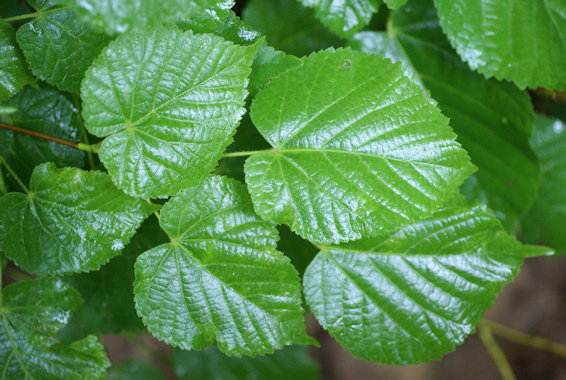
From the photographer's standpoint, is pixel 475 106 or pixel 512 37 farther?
pixel 475 106

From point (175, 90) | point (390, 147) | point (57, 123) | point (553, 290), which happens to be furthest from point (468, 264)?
point (553, 290)

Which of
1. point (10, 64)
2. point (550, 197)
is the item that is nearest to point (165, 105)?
point (10, 64)

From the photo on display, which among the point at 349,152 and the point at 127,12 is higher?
the point at 127,12

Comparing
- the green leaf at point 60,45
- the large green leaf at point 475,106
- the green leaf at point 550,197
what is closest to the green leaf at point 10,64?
the green leaf at point 60,45

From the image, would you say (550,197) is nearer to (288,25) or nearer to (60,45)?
(288,25)

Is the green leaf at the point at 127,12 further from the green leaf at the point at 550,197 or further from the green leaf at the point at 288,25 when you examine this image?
the green leaf at the point at 550,197

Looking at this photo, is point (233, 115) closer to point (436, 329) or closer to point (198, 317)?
point (198, 317)

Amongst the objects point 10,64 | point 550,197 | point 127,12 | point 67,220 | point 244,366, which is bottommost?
point 244,366
